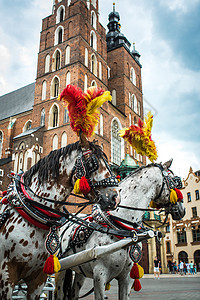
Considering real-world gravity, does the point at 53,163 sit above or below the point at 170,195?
above

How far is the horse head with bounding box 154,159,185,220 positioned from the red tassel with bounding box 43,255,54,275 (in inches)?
90.3

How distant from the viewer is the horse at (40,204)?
269cm

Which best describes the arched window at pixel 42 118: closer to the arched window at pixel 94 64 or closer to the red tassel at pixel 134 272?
the arched window at pixel 94 64

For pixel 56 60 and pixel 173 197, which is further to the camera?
pixel 56 60

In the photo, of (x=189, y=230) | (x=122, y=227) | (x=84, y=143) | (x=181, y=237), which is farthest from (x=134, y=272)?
(x=181, y=237)

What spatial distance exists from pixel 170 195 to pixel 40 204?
2.32 m

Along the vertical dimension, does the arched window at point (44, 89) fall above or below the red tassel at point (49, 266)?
above

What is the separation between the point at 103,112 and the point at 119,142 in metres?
4.15

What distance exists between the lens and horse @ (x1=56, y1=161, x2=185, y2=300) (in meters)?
3.68

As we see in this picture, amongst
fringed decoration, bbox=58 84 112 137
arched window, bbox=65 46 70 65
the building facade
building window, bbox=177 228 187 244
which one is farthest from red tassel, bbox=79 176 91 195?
building window, bbox=177 228 187 244

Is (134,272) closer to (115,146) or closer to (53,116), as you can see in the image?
(53,116)

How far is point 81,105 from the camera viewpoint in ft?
10.7

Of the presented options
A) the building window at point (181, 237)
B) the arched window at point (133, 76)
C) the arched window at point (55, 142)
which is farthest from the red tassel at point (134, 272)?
the building window at point (181, 237)

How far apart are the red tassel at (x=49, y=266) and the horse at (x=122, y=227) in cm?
114
